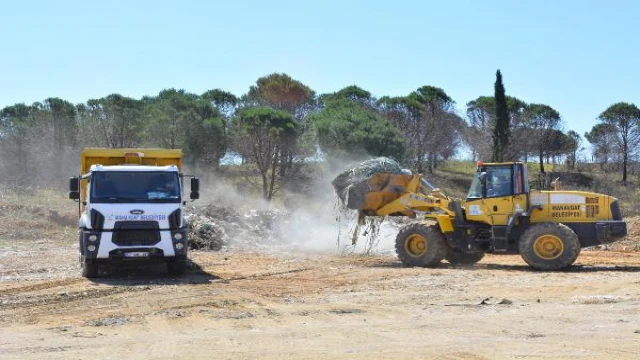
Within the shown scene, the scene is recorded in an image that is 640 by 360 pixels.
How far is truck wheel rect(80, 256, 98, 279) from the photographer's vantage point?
16.8 meters

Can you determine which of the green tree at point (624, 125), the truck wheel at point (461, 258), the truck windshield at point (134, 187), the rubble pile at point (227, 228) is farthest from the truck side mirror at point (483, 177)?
the green tree at point (624, 125)

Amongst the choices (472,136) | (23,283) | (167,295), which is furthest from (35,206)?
(472,136)

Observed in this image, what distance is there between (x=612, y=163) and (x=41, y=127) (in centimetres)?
4735

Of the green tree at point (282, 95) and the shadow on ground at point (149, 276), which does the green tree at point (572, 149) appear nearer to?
the green tree at point (282, 95)

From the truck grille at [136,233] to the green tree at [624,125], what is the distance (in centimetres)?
5703

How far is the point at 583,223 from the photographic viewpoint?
1809 centimetres

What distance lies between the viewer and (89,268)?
1703cm

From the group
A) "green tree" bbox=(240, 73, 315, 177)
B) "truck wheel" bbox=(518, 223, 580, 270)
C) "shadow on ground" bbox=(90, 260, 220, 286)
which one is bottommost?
"shadow on ground" bbox=(90, 260, 220, 286)

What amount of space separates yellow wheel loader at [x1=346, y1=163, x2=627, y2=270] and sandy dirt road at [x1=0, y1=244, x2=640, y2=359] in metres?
0.56

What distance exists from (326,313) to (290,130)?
111ft

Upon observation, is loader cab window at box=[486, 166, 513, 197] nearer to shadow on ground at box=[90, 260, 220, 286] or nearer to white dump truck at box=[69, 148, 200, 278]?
shadow on ground at box=[90, 260, 220, 286]

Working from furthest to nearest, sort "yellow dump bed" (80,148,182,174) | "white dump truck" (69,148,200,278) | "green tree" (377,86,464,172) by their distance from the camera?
1. "green tree" (377,86,464,172)
2. "yellow dump bed" (80,148,182,174)
3. "white dump truck" (69,148,200,278)

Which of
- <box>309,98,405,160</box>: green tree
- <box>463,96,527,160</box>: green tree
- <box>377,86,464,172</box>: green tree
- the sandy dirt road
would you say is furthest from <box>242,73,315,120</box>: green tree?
the sandy dirt road

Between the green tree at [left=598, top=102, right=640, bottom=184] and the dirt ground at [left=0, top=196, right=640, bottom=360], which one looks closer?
the dirt ground at [left=0, top=196, right=640, bottom=360]
